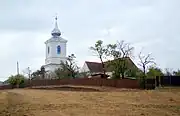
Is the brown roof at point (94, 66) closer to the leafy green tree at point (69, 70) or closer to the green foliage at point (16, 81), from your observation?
the leafy green tree at point (69, 70)

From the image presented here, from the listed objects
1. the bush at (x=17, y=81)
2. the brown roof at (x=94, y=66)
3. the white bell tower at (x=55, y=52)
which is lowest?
the bush at (x=17, y=81)

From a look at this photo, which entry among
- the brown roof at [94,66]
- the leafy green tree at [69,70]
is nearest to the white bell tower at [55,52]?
the brown roof at [94,66]

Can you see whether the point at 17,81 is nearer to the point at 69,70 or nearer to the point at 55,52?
the point at 69,70

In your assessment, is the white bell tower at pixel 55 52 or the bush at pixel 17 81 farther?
the white bell tower at pixel 55 52

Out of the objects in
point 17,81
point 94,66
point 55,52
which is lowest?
point 17,81

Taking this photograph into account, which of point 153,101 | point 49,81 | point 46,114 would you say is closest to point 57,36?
point 49,81

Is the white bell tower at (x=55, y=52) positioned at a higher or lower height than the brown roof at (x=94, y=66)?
higher

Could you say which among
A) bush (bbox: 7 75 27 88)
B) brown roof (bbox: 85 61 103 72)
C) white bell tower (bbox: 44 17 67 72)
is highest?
white bell tower (bbox: 44 17 67 72)

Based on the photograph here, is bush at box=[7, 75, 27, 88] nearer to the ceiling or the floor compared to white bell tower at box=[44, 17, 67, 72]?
nearer to the floor

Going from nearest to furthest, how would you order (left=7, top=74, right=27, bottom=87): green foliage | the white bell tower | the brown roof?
(left=7, top=74, right=27, bottom=87): green foliage < the brown roof < the white bell tower

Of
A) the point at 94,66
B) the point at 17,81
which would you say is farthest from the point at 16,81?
the point at 94,66

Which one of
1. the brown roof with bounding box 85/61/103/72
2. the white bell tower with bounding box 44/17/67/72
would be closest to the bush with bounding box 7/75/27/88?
the brown roof with bounding box 85/61/103/72

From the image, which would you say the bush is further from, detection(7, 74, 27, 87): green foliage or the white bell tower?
the white bell tower

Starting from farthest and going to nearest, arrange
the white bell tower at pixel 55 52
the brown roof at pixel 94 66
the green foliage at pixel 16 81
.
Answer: the white bell tower at pixel 55 52 → the brown roof at pixel 94 66 → the green foliage at pixel 16 81
